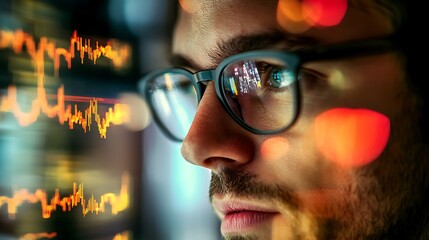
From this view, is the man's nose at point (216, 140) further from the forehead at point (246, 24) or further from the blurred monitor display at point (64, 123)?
the blurred monitor display at point (64, 123)

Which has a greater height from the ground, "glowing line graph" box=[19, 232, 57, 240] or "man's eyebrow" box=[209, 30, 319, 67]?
"man's eyebrow" box=[209, 30, 319, 67]

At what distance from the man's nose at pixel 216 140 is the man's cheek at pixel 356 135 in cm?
11

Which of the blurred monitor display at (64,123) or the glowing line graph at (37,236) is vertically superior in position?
the blurred monitor display at (64,123)

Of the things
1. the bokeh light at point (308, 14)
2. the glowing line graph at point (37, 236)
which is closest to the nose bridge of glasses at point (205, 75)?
the bokeh light at point (308, 14)

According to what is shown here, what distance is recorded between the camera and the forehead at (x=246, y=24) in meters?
0.62

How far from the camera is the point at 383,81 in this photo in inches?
24.6

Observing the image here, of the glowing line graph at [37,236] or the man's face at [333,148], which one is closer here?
the man's face at [333,148]

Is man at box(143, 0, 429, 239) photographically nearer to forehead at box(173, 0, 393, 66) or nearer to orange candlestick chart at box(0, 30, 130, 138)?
forehead at box(173, 0, 393, 66)

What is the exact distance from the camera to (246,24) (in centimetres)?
67

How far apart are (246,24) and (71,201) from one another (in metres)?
0.43

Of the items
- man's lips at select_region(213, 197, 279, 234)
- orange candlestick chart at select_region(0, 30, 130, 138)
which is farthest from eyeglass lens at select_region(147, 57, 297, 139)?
orange candlestick chart at select_region(0, 30, 130, 138)

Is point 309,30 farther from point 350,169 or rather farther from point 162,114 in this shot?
point 162,114

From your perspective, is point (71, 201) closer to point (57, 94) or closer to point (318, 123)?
point (57, 94)

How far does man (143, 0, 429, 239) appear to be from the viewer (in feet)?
2.04
